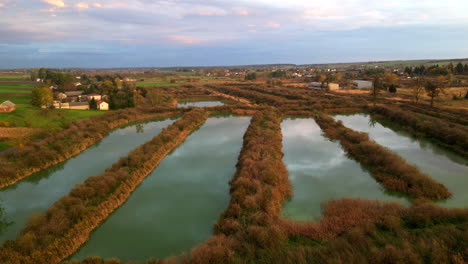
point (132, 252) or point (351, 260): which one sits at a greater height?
point (351, 260)

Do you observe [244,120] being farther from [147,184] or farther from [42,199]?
[42,199]

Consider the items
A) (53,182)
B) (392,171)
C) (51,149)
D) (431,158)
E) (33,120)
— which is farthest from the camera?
(33,120)

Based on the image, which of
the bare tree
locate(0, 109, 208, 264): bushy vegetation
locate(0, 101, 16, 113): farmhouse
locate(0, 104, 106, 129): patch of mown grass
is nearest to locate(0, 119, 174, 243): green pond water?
locate(0, 109, 208, 264): bushy vegetation

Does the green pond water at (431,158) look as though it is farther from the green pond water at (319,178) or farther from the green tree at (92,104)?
the green tree at (92,104)

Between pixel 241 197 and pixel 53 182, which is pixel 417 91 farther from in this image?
pixel 53 182

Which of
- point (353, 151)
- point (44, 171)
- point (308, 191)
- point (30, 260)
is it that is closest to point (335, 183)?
point (308, 191)

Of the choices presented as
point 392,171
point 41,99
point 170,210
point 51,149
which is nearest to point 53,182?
point 51,149
